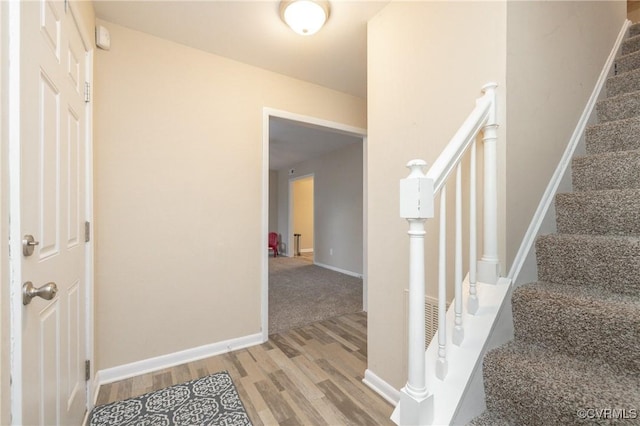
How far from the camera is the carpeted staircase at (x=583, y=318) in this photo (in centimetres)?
85

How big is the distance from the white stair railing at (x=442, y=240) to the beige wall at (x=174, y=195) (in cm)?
181

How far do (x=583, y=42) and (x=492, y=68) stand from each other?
1.06 metres

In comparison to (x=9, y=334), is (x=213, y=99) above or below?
above

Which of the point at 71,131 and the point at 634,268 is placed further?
the point at 71,131

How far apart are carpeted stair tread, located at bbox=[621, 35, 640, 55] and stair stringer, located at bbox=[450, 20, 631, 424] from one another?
259 mm

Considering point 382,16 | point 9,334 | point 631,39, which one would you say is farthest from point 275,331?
point 631,39

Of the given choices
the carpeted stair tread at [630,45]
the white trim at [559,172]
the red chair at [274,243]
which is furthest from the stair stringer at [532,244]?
the red chair at [274,243]

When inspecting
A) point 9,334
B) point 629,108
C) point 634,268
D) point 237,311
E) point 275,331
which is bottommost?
point 275,331

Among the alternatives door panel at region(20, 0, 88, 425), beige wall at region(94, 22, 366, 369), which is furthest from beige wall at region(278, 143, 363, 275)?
door panel at region(20, 0, 88, 425)

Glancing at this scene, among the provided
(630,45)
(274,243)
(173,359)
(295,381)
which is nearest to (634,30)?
(630,45)

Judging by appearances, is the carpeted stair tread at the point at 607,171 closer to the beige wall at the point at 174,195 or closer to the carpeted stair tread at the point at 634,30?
the carpeted stair tread at the point at 634,30

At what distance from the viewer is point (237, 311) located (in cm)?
242

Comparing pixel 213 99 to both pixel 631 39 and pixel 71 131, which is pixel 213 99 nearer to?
pixel 71 131

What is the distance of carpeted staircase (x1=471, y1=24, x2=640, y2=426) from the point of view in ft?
2.78
